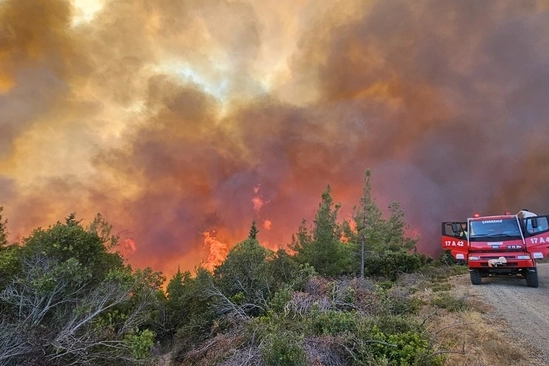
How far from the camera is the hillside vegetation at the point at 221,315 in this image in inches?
273

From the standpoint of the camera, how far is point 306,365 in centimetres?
615

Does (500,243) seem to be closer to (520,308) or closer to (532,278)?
(532,278)

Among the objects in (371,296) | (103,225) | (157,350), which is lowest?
(157,350)

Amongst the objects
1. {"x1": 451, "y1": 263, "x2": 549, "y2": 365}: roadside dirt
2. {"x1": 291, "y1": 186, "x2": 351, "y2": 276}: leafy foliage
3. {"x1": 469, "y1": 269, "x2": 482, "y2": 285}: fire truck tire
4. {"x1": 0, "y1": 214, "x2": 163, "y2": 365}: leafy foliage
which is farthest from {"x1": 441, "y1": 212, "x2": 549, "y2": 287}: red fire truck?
{"x1": 0, "y1": 214, "x2": 163, "y2": 365}: leafy foliage

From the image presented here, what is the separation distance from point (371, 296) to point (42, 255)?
13073 mm

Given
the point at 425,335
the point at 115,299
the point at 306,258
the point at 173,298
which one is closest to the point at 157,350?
the point at 173,298

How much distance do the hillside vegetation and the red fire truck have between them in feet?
10.0

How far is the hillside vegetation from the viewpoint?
693 cm

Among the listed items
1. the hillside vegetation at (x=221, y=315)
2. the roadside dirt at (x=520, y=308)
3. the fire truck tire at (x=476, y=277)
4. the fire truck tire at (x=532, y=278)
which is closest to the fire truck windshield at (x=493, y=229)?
the fire truck tire at (x=476, y=277)

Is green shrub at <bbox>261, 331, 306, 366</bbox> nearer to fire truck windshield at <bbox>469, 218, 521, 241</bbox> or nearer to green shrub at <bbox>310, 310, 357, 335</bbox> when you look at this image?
green shrub at <bbox>310, 310, 357, 335</bbox>

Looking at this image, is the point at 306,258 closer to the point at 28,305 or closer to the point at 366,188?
the point at 366,188

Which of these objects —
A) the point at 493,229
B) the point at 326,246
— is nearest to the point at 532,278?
the point at 493,229

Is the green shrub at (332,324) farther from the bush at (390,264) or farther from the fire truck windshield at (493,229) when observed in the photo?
the bush at (390,264)

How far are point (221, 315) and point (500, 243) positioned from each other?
1441 cm
